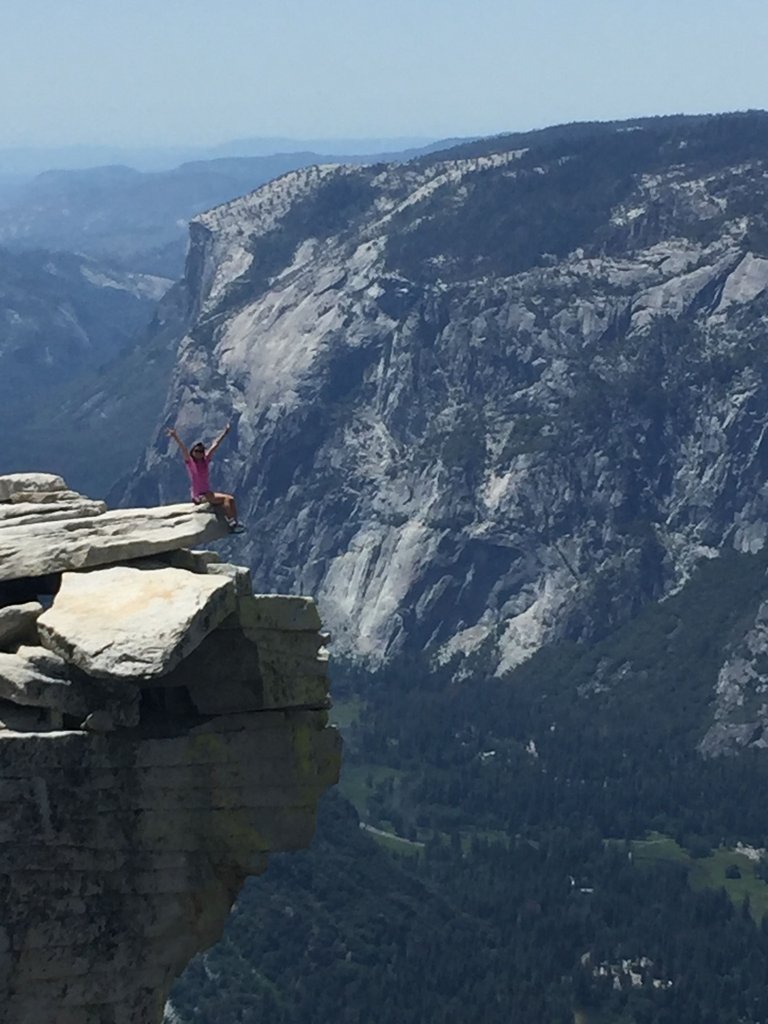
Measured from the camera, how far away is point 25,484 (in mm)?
49438

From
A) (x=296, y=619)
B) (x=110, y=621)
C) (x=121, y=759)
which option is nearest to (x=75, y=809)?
(x=121, y=759)

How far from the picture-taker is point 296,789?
4206 cm

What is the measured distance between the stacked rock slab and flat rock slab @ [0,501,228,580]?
0.26 ft

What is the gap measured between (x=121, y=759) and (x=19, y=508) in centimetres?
990

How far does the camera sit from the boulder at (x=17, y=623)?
40.7m

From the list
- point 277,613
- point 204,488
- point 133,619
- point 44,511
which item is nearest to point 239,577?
point 277,613

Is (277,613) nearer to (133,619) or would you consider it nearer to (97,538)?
(97,538)

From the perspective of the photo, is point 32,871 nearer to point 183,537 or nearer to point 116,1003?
point 116,1003

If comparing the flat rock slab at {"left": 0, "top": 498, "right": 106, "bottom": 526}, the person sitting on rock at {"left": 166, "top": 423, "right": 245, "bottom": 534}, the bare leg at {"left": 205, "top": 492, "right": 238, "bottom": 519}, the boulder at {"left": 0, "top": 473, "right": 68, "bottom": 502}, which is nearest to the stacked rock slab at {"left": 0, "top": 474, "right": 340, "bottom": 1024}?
the flat rock slab at {"left": 0, "top": 498, "right": 106, "bottom": 526}

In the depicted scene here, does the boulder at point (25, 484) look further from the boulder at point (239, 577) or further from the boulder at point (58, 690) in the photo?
the boulder at point (58, 690)

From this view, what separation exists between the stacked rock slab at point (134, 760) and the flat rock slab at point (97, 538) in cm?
8

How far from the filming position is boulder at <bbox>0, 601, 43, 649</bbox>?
40.7 meters

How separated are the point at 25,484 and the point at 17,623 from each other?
368 inches

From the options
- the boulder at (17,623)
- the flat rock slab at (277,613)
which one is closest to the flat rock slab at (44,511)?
the boulder at (17,623)
